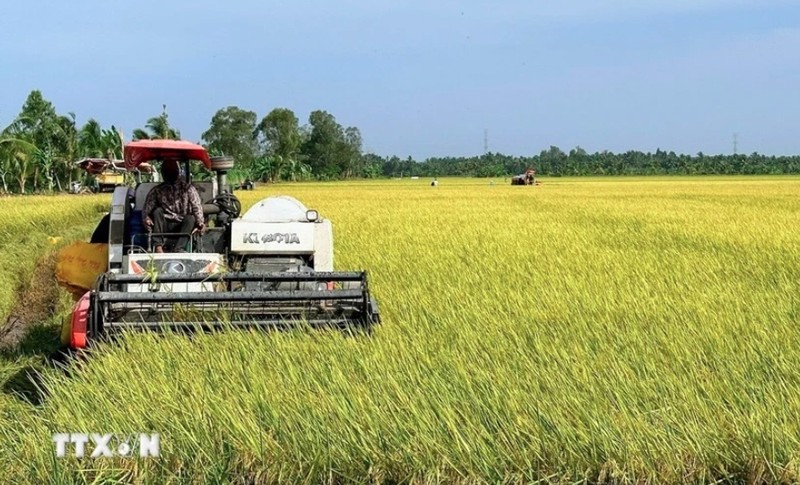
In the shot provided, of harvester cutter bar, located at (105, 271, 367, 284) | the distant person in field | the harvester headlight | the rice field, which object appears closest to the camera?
the rice field

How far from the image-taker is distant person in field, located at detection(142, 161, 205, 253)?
17.8 feet

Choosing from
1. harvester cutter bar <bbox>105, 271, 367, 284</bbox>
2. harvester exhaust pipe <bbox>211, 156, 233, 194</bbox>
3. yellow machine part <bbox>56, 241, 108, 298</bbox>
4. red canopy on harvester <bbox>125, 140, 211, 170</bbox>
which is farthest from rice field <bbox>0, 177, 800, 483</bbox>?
harvester exhaust pipe <bbox>211, 156, 233, 194</bbox>

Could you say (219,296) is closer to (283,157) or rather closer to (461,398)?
(461,398)

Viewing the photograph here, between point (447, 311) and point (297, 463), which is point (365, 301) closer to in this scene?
point (447, 311)

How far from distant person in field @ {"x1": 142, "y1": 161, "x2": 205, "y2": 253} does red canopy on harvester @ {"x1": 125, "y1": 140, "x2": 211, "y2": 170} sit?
0.11 meters

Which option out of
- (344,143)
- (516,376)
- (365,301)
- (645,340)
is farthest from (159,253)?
(344,143)

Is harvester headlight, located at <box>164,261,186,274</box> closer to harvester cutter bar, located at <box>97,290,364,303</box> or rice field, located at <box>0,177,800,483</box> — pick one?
harvester cutter bar, located at <box>97,290,364,303</box>

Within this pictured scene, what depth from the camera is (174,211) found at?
543cm

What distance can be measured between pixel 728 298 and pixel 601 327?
152cm

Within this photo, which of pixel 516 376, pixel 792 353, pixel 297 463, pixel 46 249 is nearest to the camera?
pixel 297 463

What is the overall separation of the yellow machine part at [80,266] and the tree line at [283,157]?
87 cm

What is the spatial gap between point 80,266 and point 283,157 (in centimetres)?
6602

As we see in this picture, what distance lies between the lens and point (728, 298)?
18.1 feet

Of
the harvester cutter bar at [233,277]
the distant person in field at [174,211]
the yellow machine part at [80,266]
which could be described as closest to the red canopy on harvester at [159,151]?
the distant person in field at [174,211]
